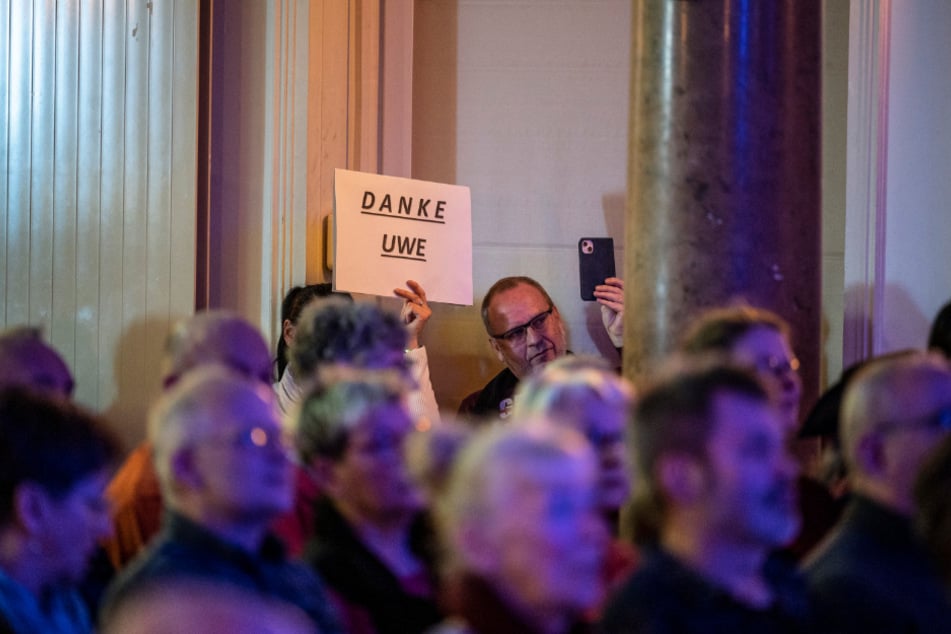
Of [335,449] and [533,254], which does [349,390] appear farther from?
[533,254]

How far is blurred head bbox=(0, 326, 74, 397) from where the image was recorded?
2.99 metres

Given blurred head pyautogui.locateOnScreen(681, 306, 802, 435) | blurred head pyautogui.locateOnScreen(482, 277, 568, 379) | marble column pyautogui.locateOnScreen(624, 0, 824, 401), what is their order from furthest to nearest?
blurred head pyautogui.locateOnScreen(482, 277, 568, 379)
marble column pyautogui.locateOnScreen(624, 0, 824, 401)
blurred head pyautogui.locateOnScreen(681, 306, 802, 435)

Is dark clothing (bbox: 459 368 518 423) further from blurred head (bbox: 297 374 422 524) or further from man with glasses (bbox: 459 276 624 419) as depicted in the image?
blurred head (bbox: 297 374 422 524)


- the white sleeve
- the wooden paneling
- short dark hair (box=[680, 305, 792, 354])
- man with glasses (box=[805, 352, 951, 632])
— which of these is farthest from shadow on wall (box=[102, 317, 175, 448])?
man with glasses (box=[805, 352, 951, 632])

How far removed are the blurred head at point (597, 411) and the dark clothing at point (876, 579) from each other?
0.40 metres

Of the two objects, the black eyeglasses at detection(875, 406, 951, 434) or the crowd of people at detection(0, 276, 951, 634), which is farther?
the black eyeglasses at detection(875, 406, 951, 434)

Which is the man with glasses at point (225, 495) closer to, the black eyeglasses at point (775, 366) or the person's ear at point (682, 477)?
the person's ear at point (682, 477)

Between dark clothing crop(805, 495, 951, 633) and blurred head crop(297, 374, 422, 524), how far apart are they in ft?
2.59

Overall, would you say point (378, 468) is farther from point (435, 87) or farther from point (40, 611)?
point (435, 87)

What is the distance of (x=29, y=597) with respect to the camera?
2.27 meters

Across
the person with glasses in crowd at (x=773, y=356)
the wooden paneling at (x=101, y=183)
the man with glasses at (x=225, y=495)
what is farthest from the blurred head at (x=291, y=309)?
the man with glasses at (x=225, y=495)

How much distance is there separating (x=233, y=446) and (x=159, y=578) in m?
0.26

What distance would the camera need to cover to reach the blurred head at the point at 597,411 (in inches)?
98.7

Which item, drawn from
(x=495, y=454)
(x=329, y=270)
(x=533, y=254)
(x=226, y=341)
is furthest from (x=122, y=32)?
(x=495, y=454)
